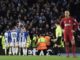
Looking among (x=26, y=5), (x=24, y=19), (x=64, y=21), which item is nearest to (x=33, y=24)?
(x=24, y=19)

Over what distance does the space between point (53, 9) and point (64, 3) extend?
3.46 feet

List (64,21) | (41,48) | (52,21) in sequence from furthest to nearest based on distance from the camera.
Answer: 1. (52,21)
2. (41,48)
3. (64,21)

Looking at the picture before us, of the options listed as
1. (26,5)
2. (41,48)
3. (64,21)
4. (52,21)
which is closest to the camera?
(64,21)

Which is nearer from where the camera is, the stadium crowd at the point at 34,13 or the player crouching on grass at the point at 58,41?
the player crouching on grass at the point at 58,41

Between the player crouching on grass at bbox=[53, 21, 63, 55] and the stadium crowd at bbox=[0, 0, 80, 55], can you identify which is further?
the stadium crowd at bbox=[0, 0, 80, 55]

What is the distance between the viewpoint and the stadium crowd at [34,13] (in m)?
26.3

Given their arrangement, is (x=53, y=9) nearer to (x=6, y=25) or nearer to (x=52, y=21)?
(x=52, y=21)

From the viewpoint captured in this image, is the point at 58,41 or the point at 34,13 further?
the point at 34,13

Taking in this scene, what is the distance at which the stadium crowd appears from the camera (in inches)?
1037

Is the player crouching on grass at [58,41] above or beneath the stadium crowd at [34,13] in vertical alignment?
beneath

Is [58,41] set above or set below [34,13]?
below

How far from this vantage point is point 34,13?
91.6ft

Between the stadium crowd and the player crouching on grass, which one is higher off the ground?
the stadium crowd

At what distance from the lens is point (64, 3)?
28.1 metres
